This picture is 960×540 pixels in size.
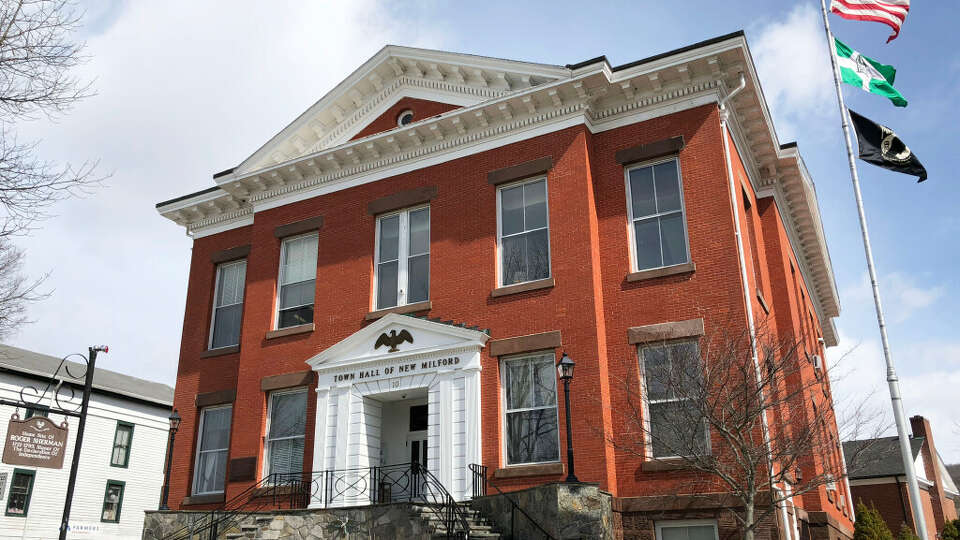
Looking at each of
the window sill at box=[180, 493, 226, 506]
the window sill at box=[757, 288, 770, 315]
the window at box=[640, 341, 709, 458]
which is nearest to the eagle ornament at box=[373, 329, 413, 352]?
the window at box=[640, 341, 709, 458]

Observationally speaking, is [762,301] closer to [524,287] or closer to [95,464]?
[524,287]

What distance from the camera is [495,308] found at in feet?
58.1

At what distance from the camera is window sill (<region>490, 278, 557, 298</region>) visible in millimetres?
17234

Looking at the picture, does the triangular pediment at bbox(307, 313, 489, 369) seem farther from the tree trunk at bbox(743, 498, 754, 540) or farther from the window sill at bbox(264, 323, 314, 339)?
the tree trunk at bbox(743, 498, 754, 540)

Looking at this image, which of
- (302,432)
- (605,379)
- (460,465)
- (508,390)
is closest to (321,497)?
(302,432)

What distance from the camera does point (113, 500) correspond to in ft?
120

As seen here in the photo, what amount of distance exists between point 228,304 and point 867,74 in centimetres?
1772

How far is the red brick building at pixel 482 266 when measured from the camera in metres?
16.5

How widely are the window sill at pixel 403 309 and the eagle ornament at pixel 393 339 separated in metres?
0.59

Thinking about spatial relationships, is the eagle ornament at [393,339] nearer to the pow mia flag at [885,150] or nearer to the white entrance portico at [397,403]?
the white entrance portico at [397,403]

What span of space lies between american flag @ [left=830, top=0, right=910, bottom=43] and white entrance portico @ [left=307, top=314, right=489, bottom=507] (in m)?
10.9

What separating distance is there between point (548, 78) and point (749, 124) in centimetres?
505

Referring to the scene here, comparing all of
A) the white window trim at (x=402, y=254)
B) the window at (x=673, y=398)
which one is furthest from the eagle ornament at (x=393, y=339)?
the window at (x=673, y=398)

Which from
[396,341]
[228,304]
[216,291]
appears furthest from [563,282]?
[216,291]
